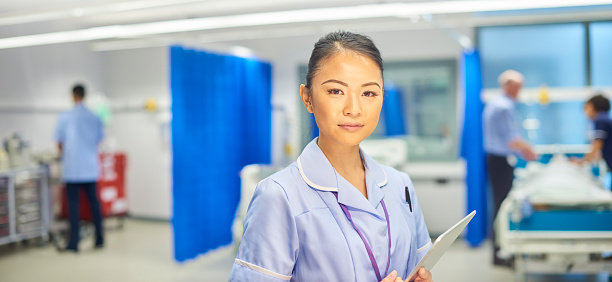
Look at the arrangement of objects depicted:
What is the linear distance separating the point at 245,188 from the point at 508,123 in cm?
236

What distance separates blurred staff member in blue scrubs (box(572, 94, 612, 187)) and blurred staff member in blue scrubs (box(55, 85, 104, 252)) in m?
4.53

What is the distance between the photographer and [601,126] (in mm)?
4426

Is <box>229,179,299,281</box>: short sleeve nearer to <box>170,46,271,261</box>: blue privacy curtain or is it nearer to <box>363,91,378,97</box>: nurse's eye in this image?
<box>363,91,378,97</box>: nurse's eye

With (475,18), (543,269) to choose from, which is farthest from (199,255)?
(475,18)

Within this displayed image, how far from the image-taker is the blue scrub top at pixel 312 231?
3.45ft

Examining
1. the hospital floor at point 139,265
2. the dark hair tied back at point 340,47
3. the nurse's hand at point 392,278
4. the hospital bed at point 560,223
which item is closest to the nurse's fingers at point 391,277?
the nurse's hand at point 392,278

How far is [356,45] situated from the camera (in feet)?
3.67

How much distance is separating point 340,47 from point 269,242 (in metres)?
0.41

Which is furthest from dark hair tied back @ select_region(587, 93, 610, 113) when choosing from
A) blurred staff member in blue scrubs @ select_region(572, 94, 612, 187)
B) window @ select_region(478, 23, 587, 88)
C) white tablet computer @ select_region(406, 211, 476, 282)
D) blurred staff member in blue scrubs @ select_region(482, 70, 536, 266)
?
white tablet computer @ select_region(406, 211, 476, 282)

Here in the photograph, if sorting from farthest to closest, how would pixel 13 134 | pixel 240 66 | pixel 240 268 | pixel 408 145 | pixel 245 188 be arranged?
pixel 408 145 < pixel 13 134 < pixel 240 66 < pixel 245 188 < pixel 240 268

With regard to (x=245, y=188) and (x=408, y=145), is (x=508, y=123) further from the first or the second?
(x=245, y=188)

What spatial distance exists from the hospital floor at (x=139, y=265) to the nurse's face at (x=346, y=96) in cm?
329

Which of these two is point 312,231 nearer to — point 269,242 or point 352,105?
point 269,242

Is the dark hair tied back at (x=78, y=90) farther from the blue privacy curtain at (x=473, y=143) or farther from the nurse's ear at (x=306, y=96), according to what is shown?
the nurse's ear at (x=306, y=96)
